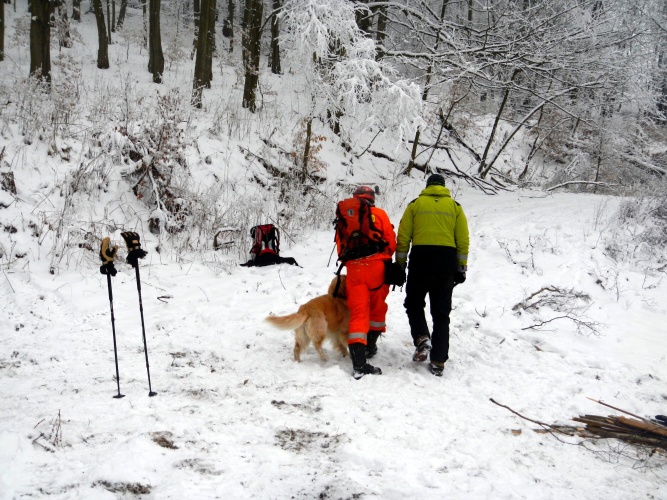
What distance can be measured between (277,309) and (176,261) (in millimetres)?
2445

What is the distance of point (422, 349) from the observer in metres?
5.07

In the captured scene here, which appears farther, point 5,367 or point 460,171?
point 460,171

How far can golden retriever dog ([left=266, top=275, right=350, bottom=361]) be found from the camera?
4.86 m

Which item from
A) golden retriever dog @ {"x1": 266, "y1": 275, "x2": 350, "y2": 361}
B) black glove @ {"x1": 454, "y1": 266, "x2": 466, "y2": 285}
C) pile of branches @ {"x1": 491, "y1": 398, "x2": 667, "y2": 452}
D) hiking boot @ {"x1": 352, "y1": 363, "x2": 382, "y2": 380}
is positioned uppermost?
black glove @ {"x1": 454, "y1": 266, "x2": 466, "y2": 285}

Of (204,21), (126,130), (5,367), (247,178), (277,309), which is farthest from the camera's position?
(204,21)

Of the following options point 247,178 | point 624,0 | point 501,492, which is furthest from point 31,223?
point 624,0

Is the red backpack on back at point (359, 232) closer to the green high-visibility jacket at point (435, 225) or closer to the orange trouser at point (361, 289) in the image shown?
the orange trouser at point (361, 289)

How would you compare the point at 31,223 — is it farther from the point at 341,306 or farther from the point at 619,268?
the point at 619,268

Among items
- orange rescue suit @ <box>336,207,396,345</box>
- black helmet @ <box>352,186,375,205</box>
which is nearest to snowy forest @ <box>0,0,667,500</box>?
orange rescue suit @ <box>336,207,396,345</box>

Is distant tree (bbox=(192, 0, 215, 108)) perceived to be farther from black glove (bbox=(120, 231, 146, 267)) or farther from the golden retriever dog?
black glove (bbox=(120, 231, 146, 267))

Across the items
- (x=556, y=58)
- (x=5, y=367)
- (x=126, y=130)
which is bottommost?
(x=5, y=367)

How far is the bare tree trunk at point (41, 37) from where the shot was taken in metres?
11.5

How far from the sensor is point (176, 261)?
7.77 metres

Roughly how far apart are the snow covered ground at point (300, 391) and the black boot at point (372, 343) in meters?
0.11
